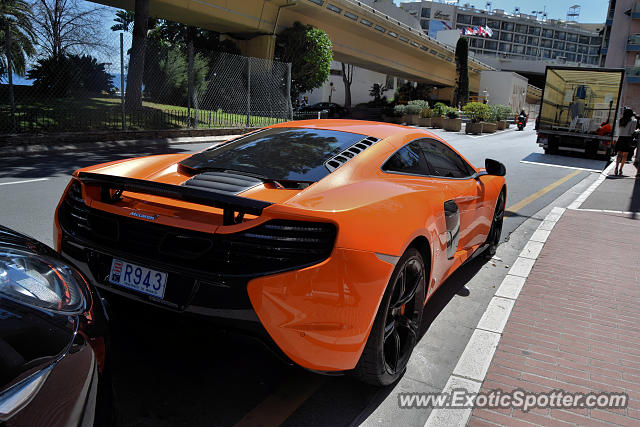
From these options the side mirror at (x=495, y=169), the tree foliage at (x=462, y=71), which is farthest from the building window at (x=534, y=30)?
the side mirror at (x=495, y=169)

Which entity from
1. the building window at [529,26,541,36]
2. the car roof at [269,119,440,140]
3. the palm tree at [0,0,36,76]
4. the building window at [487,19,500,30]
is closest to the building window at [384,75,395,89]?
the palm tree at [0,0,36,76]

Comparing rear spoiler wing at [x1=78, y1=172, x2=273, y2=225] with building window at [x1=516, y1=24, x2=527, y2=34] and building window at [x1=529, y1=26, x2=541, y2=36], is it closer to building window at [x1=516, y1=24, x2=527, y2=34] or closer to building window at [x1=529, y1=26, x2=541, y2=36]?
building window at [x1=516, y1=24, x2=527, y2=34]

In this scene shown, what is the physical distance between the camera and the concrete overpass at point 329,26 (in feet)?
75.6

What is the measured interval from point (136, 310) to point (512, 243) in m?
5.00

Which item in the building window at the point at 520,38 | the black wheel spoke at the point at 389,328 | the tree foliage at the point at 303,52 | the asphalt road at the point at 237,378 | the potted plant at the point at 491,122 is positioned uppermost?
the building window at the point at 520,38

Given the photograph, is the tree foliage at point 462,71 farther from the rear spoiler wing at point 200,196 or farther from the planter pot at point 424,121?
the rear spoiler wing at point 200,196

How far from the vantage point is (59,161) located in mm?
9938

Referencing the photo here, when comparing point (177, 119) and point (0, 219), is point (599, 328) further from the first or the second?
point (177, 119)

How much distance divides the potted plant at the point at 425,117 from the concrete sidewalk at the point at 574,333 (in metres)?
31.0

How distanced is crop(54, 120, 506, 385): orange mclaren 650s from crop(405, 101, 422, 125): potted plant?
36.0m

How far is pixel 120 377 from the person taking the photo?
275 centimetres

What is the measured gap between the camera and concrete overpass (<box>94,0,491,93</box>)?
23047mm

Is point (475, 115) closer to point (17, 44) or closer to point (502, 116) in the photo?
point (502, 116)

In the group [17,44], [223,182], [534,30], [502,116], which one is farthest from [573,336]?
[534,30]
